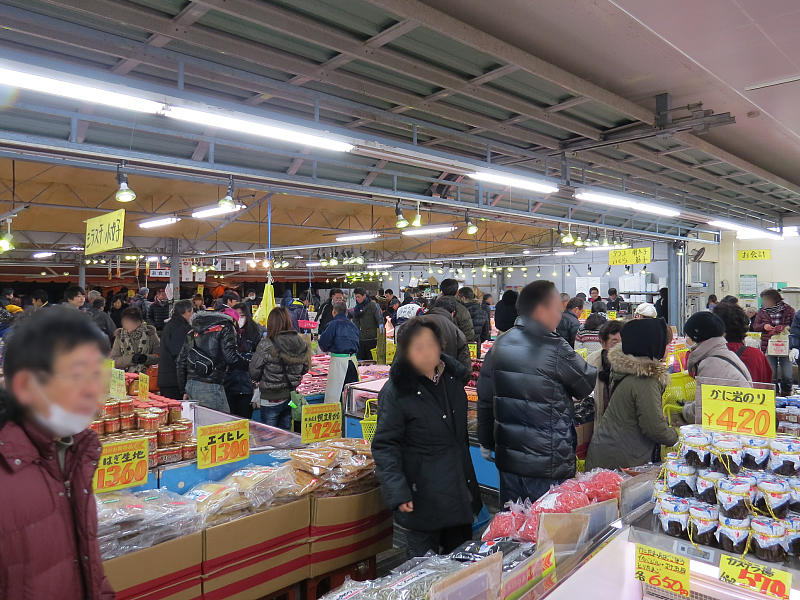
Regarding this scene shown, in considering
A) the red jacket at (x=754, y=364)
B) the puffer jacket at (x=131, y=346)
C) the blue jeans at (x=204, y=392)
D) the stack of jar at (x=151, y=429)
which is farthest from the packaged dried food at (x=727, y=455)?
the puffer jacket at (x=131, y=346)

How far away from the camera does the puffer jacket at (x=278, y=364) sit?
526cm

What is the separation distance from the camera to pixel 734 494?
5.80ft

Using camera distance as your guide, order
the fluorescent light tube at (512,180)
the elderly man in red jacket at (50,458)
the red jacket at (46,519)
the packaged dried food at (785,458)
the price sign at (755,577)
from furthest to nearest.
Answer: the fluorescent light tube at (512,180)
the packaged dried food at (785,458)
the price sign at (755,577)
the red jacket at (46,519)
the elderly man in red jacket at (50,458)

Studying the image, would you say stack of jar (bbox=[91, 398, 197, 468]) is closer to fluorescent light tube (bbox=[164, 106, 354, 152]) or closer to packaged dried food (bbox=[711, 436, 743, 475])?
fluorescent light tube (bbox=[164, 106, 354, 152])

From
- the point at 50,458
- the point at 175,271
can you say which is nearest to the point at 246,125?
the point at 50,458

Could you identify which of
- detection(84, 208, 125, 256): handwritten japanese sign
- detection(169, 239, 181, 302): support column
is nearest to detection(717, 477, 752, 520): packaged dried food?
detection(84, 208, 125, 256): handwritten japanese sign

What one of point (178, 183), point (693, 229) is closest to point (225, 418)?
point (178, 183)

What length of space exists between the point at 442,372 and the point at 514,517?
A: 2.77 feet

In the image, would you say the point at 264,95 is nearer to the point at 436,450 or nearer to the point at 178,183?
the point at 436,450

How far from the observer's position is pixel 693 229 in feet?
51.8

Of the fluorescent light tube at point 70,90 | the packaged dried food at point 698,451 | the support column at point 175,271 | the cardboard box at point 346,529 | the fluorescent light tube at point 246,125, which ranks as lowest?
the cardboard box at point 346,529

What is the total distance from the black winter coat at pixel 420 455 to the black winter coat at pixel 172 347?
3.45 meters

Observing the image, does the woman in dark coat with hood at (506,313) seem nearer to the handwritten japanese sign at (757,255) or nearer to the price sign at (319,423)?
the price sign at (319,423)

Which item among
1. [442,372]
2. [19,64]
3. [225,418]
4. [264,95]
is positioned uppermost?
[264,95]
